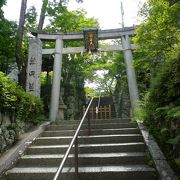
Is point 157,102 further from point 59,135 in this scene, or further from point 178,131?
point 59,135

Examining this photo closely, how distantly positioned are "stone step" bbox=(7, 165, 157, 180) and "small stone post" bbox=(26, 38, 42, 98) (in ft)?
17.8

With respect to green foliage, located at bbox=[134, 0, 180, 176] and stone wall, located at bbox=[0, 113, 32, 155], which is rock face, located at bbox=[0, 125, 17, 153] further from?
green foliage, located at bbox=[134, 0, 180, 176]

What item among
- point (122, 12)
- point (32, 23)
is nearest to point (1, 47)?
point (32, 23)

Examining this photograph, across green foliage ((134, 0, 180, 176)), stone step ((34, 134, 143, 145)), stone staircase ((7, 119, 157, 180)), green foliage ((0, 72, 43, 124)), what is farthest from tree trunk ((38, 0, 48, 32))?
stone step ((34, 134, 143, 145))

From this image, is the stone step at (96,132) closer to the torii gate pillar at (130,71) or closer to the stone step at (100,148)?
the stone step at (100,148)

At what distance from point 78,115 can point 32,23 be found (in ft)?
21.6

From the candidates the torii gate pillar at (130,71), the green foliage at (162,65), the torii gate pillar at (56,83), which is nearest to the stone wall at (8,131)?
the green foliage at (162,65)

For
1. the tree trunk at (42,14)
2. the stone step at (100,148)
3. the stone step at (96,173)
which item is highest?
the tree trunk at (42,14)

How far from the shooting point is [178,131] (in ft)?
12.9

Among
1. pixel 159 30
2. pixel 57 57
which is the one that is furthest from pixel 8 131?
pixel 57 57

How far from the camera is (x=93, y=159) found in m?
4.71

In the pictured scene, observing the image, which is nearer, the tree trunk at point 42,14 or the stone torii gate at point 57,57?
the stone torii gate at point 57,57

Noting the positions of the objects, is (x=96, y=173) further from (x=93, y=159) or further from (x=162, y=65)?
(x=162, y=65)

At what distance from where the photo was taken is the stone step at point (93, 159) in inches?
183
